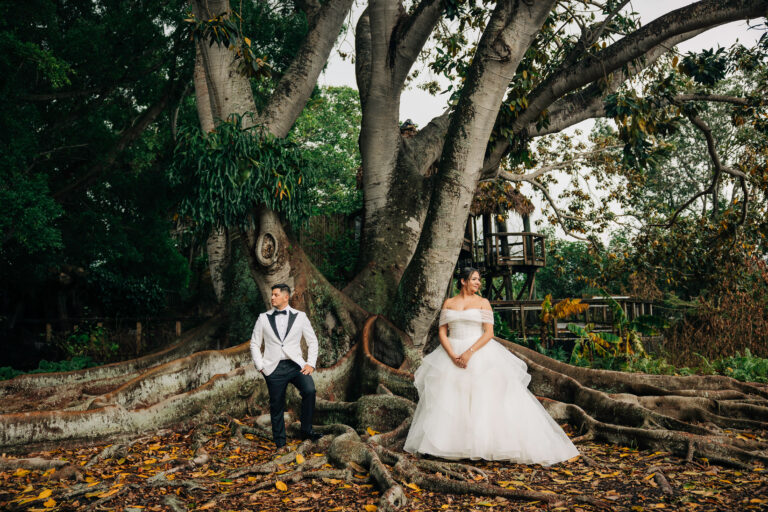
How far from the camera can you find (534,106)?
27.8 feet

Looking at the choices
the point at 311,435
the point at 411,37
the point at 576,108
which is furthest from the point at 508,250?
the point at 311,435

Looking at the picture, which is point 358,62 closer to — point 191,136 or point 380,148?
point 380,148

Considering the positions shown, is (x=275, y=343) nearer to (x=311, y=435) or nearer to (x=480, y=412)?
(x=311, y=435)

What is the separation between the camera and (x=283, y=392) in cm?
600

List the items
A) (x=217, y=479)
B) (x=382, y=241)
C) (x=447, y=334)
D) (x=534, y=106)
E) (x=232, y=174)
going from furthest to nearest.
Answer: (x=382, y=241) < (x=534, y=106) < (x=232, y=174) < (x=447, y=334) < (x=217, y=479)

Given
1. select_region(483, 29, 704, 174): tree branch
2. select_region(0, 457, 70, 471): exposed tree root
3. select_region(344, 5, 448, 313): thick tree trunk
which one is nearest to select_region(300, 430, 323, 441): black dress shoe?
select_region(0, 457, 70, 471): exposed tree root

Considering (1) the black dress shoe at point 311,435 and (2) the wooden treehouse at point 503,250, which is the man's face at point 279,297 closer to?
(1) the black dress shoe at point 311,435

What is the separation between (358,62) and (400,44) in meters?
1.40

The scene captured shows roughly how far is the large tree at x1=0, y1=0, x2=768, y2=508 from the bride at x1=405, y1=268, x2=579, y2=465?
0.42 m

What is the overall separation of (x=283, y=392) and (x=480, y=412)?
2017 mm

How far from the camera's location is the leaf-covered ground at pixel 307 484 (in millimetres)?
4516

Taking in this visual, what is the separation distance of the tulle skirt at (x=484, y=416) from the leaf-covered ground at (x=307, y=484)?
18 cm

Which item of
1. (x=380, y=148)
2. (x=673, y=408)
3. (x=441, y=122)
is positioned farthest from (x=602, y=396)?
(x=441, y=122)

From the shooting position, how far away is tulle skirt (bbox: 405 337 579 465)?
5371mm
